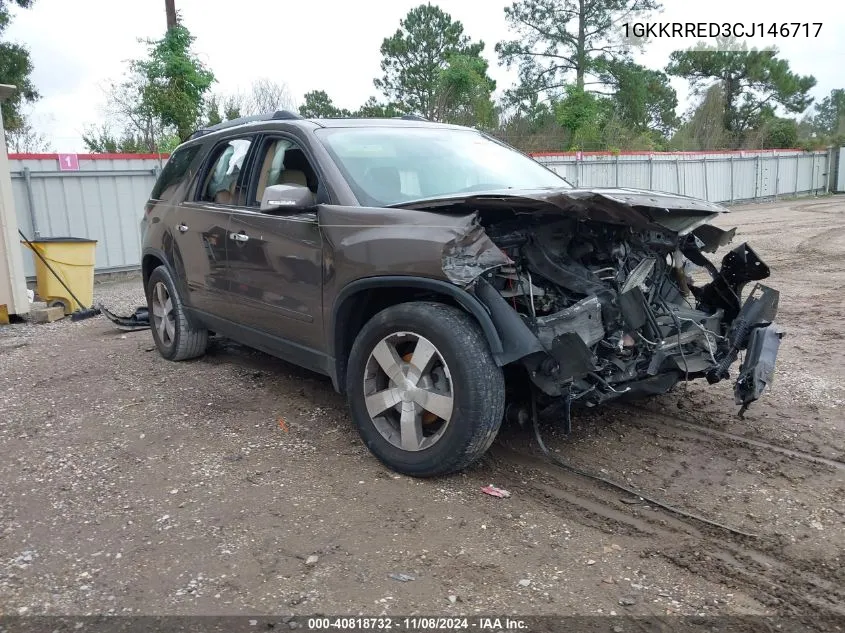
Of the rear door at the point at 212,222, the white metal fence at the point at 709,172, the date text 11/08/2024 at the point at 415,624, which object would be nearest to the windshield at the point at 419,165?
the rear door at the point at 212,222

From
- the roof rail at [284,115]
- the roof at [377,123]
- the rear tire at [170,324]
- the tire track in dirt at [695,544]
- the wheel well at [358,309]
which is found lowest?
the tire track in dirt at [695,544]

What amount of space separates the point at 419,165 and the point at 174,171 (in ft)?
8.75

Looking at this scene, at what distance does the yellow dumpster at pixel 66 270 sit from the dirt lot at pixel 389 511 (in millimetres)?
4120

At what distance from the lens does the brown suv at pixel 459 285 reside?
343 cm

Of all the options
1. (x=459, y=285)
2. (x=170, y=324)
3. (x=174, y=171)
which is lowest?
(x=170, y=324)

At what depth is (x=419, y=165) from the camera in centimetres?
446

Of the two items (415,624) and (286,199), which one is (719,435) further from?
(286,199)

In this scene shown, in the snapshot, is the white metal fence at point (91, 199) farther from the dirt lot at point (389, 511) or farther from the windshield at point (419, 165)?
the dirt lot at point (389, 511)

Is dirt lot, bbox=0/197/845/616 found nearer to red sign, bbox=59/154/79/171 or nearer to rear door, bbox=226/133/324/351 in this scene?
rear door, bbox=226/133/324/351

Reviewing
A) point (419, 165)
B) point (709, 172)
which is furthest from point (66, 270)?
point (709, 172)

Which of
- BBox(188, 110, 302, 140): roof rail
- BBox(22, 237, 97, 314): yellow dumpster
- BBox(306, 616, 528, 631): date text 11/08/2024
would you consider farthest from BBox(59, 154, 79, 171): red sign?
BBox(306, 616, 528, 631): date text 11/08/2024

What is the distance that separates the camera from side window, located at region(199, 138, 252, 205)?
5.04m

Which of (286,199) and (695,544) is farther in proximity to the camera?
(286,199)

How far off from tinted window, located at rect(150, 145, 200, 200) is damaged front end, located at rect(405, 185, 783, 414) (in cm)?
295
